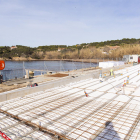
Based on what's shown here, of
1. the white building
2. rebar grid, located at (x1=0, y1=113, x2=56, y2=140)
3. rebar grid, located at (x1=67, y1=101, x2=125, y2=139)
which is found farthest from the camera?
the white building

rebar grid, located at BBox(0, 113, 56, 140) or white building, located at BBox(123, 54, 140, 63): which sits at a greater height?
white building, located at BBox(123, 54, 140, 63)

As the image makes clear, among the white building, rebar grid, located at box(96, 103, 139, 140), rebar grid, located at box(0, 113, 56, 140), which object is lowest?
rebar grid, located at box(96, 103, 139, 140)

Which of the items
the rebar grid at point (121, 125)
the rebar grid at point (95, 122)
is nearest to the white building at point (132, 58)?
the rebar grid at point (95, 122)

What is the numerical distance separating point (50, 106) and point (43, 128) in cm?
190

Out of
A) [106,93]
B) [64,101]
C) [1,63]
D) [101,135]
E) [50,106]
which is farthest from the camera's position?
[1,63]

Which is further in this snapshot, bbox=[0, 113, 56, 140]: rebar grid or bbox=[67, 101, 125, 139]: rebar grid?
bbox=[67, 101, 125, 139]: rebar grid

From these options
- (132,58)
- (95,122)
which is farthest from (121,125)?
(132,58)

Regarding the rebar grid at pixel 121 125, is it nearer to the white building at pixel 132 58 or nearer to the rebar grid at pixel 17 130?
the rebar grid at pixel 17 130

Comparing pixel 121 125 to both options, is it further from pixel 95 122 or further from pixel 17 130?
pixel 17 130

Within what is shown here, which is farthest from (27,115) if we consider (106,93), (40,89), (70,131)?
(106,93)

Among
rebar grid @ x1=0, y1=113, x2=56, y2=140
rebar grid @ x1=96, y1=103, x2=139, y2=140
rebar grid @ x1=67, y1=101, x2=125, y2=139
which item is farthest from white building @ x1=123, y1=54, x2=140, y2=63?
rebar grid @ x1=0, y1=113, x2=56, y2=140

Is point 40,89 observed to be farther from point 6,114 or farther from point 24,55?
point 24,55

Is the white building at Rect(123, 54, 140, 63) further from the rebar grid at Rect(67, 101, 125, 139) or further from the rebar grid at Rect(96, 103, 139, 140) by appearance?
the rebar grid at Rect(96, 103, 139, 140)

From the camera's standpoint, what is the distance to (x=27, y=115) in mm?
5289
